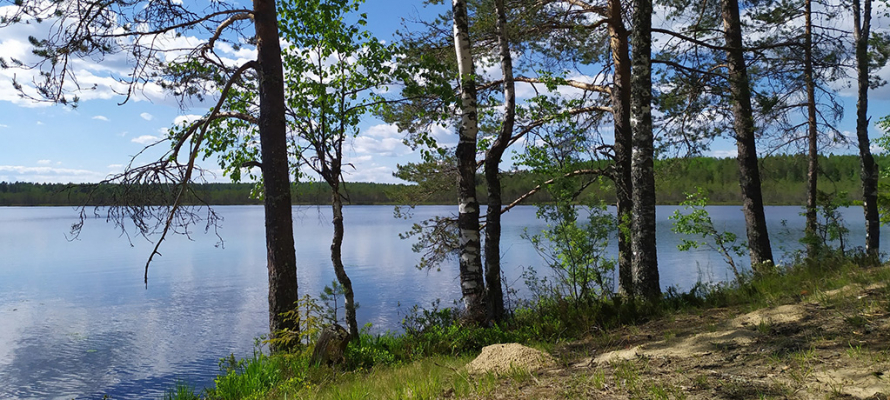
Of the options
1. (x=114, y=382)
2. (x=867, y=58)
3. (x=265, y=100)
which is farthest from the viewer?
(x=867, y=58)

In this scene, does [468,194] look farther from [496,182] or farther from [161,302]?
[161,302]

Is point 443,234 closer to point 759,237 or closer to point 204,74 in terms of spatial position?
point 204,74

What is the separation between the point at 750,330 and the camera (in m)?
5.40

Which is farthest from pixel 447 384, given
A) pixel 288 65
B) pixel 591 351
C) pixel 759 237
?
pixel 759 237

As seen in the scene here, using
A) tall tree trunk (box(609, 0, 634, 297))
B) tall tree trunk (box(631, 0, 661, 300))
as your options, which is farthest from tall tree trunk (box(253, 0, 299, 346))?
tall tree trunk (box(609, 0, 634, 297))

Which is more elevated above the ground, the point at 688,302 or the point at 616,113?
the point at 616,113

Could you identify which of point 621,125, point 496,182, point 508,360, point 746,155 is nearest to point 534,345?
point 508,360

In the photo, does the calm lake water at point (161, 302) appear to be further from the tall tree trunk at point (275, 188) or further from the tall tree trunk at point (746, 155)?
the tall tree trunk at point (746, 155)

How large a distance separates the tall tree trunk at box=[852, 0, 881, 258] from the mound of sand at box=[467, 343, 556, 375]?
38.8 ft

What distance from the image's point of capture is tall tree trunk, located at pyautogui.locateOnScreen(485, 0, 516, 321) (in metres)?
8.57

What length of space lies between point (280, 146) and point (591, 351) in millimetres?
5491

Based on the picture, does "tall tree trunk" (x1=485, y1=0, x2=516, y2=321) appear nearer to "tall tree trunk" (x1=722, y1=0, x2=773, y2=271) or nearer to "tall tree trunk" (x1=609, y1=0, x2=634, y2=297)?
"tall tree trunk" (x1=609, y1=0, x2=634, y2=297)

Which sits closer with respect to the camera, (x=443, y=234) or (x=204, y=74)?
(x=204, y=74)

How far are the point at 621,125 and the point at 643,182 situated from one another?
3400 mm
